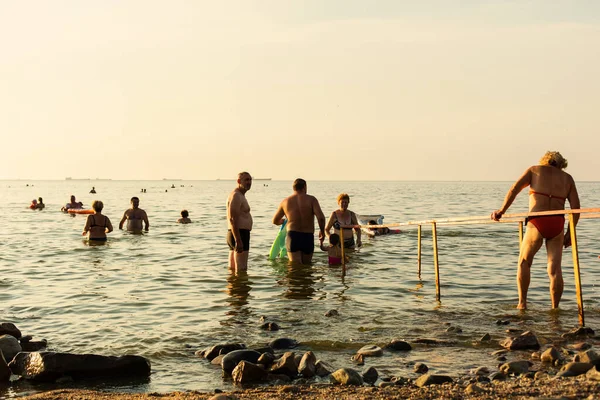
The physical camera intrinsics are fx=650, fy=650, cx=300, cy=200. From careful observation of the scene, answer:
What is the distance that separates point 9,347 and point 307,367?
337 centimetres

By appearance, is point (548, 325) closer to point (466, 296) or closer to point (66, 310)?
point (466, 296)

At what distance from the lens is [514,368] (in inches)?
246

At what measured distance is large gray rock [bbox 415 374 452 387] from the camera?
5.81 meters

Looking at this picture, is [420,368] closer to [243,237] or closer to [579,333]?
[579,333]

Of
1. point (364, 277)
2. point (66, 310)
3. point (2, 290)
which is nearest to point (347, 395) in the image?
point (66, 310)

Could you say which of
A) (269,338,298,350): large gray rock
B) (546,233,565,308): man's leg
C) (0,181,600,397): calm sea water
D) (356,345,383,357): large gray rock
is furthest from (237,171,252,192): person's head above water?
(546,233,565,308): man's leg

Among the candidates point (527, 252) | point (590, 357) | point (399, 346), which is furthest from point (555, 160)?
point (399, 346)

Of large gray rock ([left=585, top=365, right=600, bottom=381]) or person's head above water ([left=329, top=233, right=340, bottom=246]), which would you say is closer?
large gray rock ([left=585, top=365, right=600, bottom=381])

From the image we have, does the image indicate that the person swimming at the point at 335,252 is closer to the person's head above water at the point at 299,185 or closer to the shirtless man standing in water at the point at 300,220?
the shirtless man standing in water at the point at 300,220

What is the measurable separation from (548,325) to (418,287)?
3.73 metres

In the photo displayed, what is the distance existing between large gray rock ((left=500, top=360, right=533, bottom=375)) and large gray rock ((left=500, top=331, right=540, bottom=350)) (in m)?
0.98

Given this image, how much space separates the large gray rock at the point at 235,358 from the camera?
259 inches

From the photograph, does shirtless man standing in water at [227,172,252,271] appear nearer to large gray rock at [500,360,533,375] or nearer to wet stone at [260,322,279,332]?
wet stone at [260,322,279,332]

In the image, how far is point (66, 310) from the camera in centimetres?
1007
